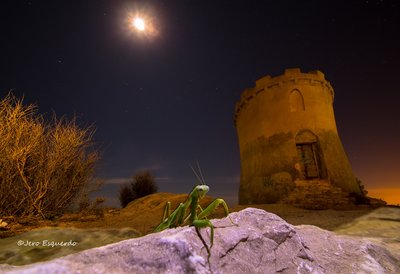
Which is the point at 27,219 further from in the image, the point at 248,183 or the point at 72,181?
the point at 248,183

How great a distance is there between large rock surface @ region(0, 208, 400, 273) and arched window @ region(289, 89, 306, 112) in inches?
427

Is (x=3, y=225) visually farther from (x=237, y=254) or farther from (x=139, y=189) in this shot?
(x=139, y=189)

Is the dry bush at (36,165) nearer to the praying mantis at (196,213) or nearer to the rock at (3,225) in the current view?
the rock at (3,225)

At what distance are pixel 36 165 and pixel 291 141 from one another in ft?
36.8

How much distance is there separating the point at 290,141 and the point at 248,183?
11.3ft

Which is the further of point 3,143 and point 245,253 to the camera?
→ point 3,143

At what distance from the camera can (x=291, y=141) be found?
11852mm

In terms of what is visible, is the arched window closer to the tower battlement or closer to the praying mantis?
the tower battlement

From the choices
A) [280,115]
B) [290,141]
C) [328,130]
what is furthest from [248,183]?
[328,130]

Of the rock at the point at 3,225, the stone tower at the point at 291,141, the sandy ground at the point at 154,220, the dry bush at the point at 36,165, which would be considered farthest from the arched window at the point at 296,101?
the rock at the point at 3,225

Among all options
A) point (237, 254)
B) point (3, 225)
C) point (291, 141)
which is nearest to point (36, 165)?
point (3, 225)

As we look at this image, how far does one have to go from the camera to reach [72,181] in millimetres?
6965

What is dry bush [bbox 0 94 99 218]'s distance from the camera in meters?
5.30

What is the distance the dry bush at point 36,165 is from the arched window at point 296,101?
10.6 meters
